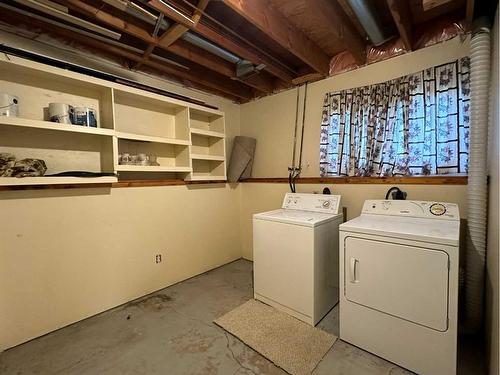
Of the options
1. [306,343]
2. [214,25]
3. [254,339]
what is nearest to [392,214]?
[306,343]

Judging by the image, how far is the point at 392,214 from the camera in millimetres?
1938

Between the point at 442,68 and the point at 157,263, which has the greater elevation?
the point at 442,68

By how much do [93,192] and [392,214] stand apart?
2556mm

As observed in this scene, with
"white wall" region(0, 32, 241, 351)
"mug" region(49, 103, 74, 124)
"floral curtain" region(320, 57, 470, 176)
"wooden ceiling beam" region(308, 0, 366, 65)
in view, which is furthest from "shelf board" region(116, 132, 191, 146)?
"wooden ceiling beam" region(308, 0, 366, 65)

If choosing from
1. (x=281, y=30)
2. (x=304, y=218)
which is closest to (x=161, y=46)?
(x=281, y=30)

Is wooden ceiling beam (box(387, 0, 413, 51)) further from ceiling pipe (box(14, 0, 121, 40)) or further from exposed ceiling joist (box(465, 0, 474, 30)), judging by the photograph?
ceiling pipe (box(14, 0, 121, 40))

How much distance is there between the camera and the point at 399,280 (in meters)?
1.47

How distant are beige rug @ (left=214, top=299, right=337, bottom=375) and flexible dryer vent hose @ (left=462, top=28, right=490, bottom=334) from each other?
3.40 feet

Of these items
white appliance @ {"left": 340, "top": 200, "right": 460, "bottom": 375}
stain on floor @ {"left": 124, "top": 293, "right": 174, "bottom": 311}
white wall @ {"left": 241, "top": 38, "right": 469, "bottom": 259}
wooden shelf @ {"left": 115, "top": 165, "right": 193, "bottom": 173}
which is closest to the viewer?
white appliance @ {"left": 340, "top": 200, "right": 460, "bottom": 375}

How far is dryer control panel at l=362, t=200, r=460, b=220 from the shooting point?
5.67ft

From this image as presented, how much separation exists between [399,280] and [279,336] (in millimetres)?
959

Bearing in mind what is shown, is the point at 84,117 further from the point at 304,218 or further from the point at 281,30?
the point at 304,218

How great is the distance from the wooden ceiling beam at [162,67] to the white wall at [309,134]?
1.13 ft

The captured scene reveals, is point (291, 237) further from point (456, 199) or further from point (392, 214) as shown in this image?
point (456, 199)
